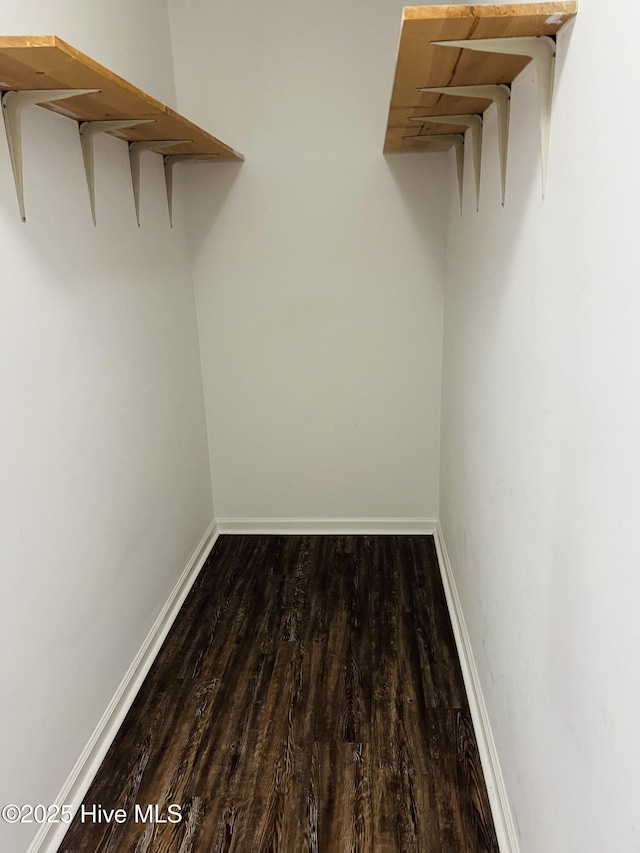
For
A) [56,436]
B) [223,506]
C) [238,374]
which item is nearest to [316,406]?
[238,374]

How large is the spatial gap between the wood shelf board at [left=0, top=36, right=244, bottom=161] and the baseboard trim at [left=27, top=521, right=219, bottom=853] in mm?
1893

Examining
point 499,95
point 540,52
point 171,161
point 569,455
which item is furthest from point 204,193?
point 569,455

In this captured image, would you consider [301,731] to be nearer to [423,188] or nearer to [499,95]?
[499,95]

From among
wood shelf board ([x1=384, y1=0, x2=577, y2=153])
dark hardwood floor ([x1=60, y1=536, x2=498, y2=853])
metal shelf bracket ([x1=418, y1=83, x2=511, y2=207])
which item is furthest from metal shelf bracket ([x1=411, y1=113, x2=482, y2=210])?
dark hardwood floor ([x1=60, y1=536, x2=498, y2=853])

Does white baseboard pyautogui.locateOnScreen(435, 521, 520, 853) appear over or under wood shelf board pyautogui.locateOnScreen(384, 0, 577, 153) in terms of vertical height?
under

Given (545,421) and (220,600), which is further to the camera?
(220,600)

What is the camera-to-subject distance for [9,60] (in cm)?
128

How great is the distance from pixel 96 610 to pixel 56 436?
0.64 m

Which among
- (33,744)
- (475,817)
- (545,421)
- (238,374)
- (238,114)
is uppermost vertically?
(238,114)

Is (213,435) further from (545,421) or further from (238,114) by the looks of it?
(545,421)

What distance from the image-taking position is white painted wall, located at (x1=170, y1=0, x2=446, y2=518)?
2.79 meters

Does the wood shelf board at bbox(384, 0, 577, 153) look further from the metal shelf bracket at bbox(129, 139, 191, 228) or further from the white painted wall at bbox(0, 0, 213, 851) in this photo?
the white painted wall at bbox(0, 0, 213, 851)

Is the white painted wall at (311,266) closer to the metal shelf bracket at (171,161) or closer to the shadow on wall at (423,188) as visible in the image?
the shadow on wall at (423,188)

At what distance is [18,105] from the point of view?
5.00 ft
